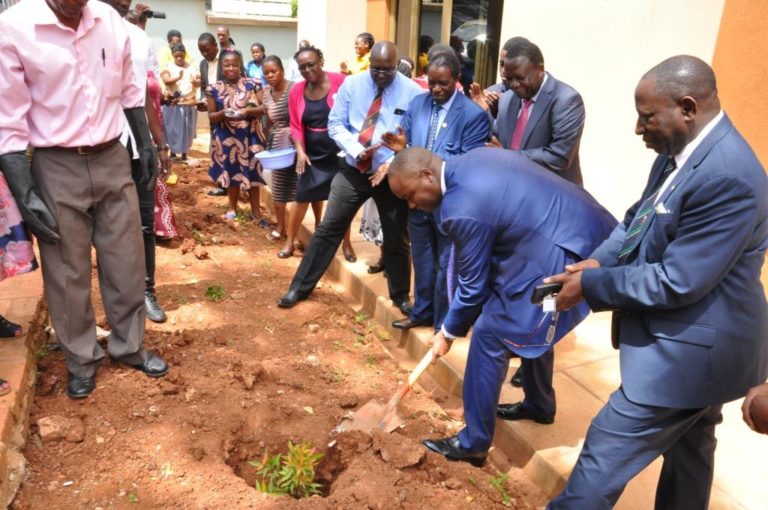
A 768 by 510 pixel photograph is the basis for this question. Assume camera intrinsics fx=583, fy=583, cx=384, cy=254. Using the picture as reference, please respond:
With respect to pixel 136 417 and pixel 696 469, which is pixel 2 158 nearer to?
pixel 136 417

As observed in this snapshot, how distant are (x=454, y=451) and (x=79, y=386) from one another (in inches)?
80.1

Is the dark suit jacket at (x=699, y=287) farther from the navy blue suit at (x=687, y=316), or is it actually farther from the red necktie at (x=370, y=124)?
the red necktie at (x=370, y=124)

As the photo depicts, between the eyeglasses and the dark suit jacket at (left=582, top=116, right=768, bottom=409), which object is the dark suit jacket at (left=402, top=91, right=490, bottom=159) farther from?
the dark suit jacket at (left=582, top=116, right=768, bottom=409)

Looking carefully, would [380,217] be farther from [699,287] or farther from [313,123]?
[699,287]

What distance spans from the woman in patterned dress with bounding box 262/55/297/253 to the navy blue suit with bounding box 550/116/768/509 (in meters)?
4.01

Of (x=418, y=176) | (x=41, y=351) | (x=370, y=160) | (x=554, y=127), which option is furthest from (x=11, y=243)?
(x=554, y=127)

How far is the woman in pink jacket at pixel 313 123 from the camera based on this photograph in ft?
15.6

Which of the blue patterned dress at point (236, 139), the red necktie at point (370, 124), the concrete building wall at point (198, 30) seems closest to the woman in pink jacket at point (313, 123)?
the red necktie at point (370, 124)

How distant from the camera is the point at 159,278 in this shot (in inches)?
202

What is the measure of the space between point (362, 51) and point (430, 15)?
1416 mm

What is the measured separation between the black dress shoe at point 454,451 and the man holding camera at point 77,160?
167 cm

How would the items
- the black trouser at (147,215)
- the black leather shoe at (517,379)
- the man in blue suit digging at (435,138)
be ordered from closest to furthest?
the black leather shoe at (517,379)
the man in blue suit digging at (435,138)
the black trouser at (147,215)

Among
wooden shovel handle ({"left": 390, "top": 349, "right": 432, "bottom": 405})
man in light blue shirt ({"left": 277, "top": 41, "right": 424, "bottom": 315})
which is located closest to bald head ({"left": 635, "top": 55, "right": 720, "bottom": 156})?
wooden shovel handle ({"left": 390, "top": 349, "right": 432, "bottom": 405})

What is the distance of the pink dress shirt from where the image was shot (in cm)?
260
